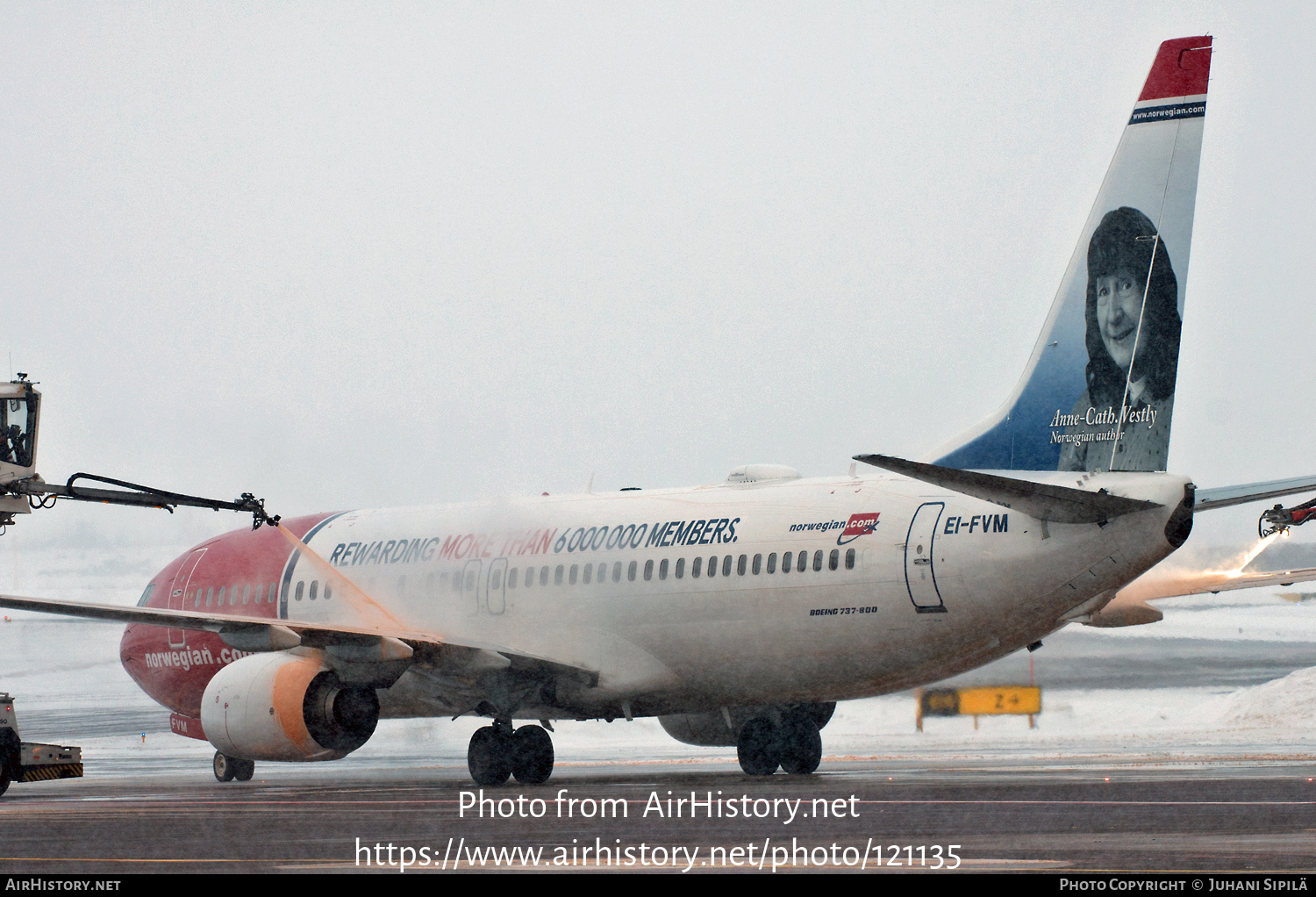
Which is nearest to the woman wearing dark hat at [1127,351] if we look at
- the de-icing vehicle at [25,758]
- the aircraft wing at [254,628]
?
the aircraft wing at [254,628]

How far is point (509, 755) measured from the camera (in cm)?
2358

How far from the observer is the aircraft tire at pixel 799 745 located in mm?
25219

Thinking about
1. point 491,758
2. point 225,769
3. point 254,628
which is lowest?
point 225,769

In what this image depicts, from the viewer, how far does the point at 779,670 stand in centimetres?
2261

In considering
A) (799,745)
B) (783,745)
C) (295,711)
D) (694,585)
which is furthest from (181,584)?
(799,745)

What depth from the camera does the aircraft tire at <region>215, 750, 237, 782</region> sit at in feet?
92.2

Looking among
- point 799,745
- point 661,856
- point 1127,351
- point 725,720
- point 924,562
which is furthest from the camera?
point 725,720

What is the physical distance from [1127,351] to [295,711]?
12285 millimetres

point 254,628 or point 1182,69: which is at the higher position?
point 1182,69

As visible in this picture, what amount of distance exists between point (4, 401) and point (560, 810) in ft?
27.5

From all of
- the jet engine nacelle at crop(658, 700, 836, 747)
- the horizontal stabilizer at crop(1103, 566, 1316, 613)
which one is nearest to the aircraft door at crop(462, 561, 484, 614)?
the jet engine nacelle at crop(658, 700, 836, 747)

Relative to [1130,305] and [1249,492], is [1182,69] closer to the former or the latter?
[1130,305]
